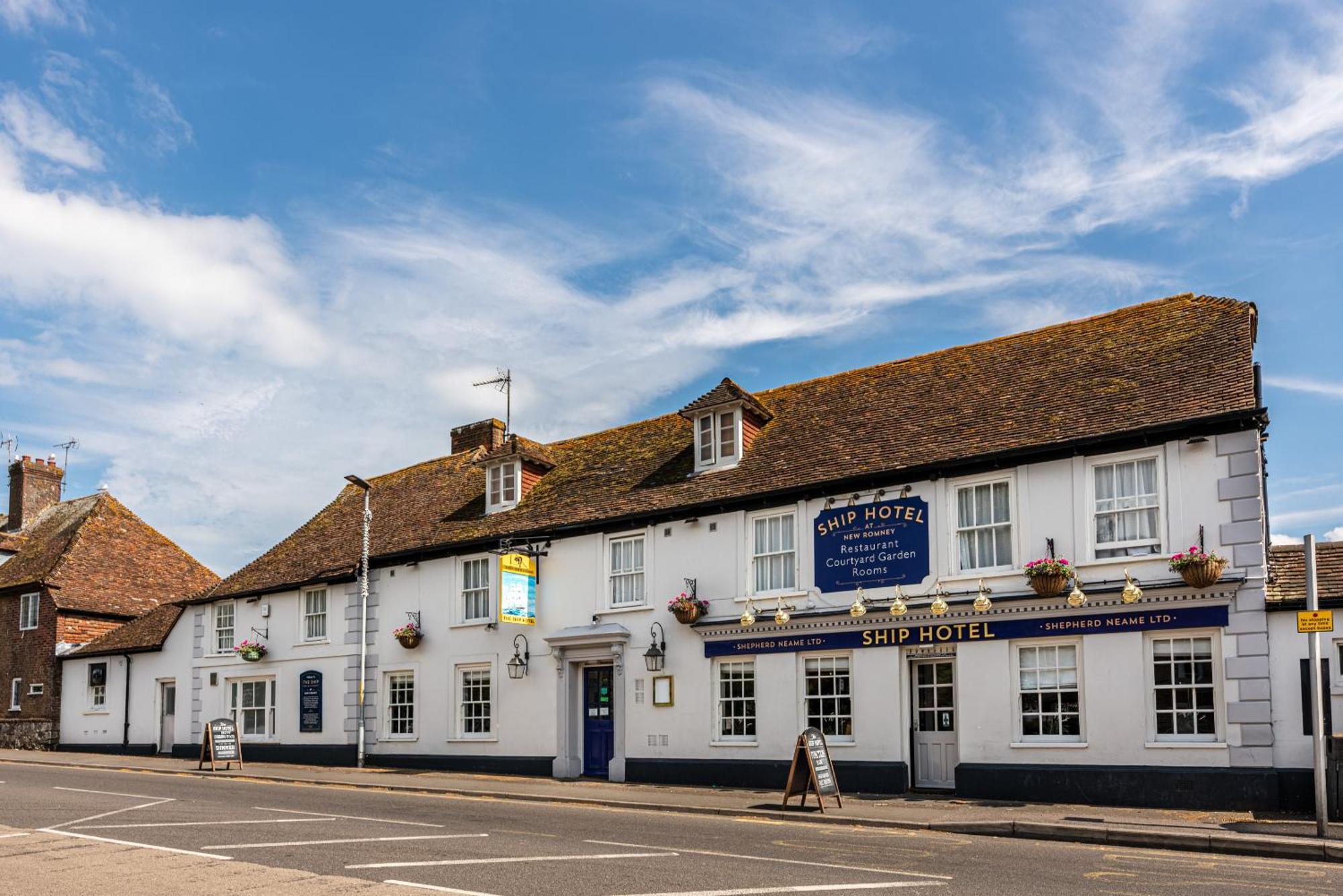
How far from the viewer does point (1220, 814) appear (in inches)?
673

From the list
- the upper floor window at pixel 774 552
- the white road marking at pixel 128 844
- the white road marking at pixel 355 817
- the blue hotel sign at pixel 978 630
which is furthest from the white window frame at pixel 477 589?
the white road marking at pixel 128 844

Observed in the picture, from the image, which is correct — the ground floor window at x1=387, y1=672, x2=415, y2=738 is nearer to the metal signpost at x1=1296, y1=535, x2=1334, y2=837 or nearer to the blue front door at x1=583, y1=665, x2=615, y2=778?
the blue front door at x1=583, y1=665, x2=615, y2=778

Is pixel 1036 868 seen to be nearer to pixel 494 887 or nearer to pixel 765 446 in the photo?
pixel 494 887

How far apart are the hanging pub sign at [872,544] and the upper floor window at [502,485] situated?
362 inches

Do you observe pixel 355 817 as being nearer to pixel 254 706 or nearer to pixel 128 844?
pixel 128 844

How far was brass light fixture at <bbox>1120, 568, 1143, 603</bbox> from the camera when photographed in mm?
18234

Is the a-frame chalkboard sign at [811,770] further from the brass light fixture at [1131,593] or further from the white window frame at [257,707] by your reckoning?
the white window frame at [257,707]

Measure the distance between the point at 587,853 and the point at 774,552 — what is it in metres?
10.5

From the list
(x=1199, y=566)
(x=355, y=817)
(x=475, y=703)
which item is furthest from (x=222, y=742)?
(x=1199, y=566)

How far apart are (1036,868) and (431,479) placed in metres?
22.8

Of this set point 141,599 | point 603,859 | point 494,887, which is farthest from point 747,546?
point 141,599

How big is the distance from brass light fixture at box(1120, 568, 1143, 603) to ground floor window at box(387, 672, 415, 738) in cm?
1664

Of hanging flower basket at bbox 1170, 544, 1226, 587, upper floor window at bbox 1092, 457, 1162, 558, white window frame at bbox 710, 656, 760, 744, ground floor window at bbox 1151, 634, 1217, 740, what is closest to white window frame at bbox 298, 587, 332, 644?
white window frame at bbox 710, 656, 760, 744

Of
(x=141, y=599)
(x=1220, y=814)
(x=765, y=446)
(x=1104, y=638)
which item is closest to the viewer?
(x=1220, y=814)
